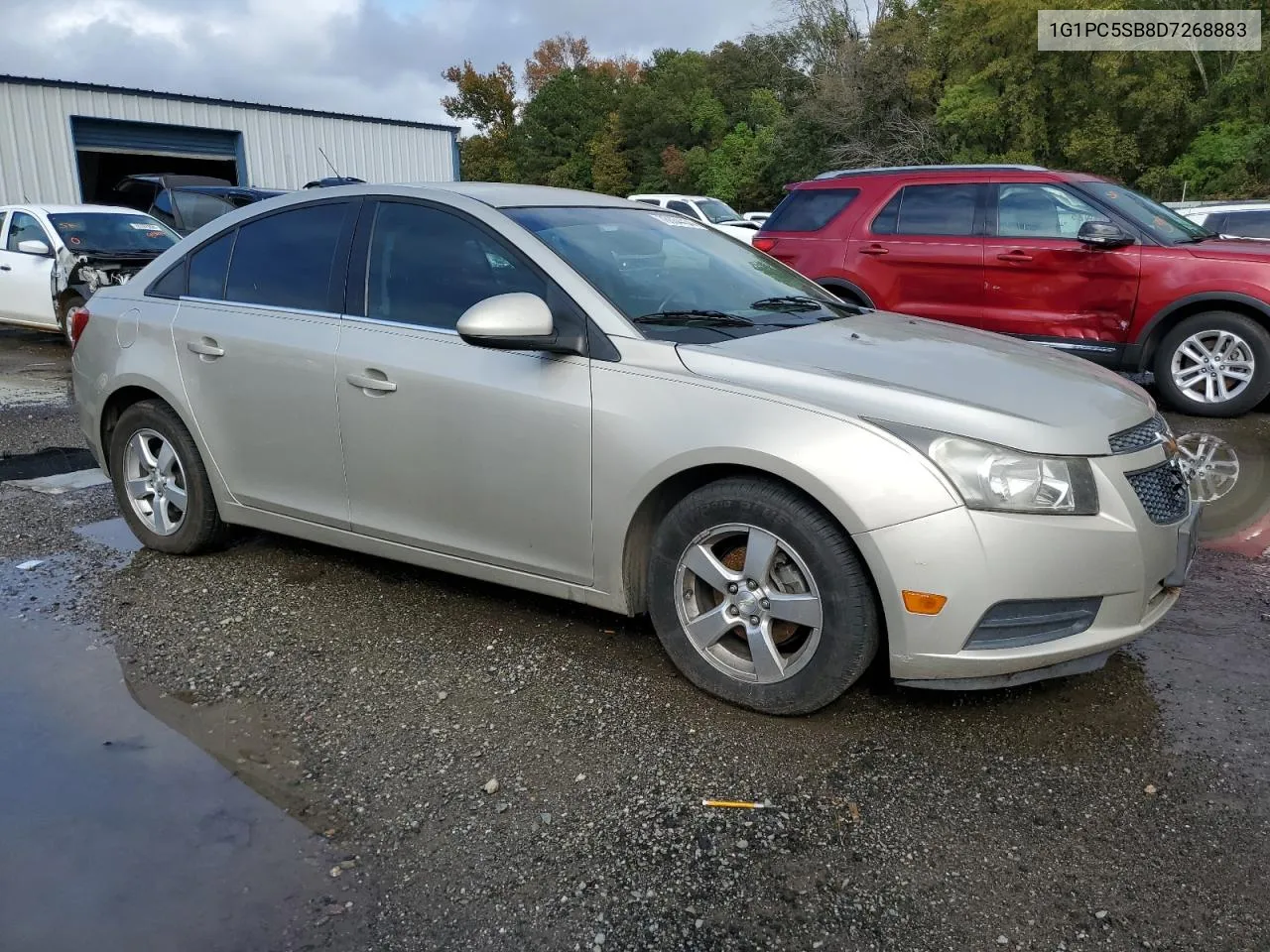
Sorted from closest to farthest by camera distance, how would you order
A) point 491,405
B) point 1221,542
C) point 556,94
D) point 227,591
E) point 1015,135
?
point 491,405 → point 227,591 → point 1221,542 → point 1015,135 → point 556,94

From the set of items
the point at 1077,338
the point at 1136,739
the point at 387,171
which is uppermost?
the point at 387,171

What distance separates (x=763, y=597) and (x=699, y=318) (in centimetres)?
106

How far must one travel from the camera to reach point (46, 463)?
669 centimetres

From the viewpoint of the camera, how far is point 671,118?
54.2 m

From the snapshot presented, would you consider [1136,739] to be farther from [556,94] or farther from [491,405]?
[556,94]

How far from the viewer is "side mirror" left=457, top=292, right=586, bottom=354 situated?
337cm

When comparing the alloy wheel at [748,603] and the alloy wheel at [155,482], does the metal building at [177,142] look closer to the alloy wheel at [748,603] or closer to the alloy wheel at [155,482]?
the alloy wheel at [155,482]

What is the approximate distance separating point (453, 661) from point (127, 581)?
1.81 metres

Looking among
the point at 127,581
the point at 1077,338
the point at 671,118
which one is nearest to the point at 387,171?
the point at 1077,338

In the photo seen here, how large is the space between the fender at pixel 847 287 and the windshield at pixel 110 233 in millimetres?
7165

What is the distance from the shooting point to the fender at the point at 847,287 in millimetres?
8891

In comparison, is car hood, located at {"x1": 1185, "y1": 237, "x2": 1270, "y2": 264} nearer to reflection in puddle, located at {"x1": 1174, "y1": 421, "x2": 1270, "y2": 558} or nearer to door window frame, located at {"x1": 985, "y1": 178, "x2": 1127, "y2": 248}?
door window frame, located at {"x1": 985, "y1": 178, "x2": 1127, "y2": 248}

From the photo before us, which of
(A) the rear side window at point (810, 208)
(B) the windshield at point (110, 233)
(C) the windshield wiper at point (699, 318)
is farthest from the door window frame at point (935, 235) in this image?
(B) the windshield at point (110, 233)

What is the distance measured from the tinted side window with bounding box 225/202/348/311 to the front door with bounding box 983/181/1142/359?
5.83 metres
